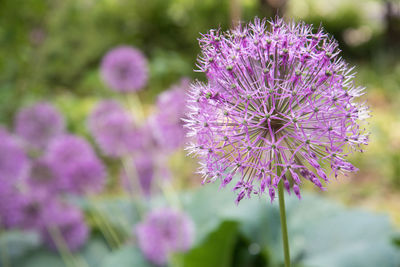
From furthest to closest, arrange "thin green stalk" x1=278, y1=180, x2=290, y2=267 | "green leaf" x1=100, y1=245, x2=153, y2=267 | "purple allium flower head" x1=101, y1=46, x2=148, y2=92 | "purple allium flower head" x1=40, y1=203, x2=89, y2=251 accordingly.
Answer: "purple allium flower head" x1=101, y1=46, x2=148, y2=92 < "purple allium flower head" x1=40, y1=203, x2=89, y2=251 < "green leaf" x1=100, y1=245, x2=153, y2=267 < "thin green stalk" x1=278, y1=180, x2=290, y2=267

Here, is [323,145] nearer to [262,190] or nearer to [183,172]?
[262,190]

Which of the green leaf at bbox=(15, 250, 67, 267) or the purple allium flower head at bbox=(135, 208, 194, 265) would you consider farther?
the green leaf at bbox=(15, 250, 67, 267)

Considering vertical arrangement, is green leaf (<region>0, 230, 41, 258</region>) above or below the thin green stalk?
below

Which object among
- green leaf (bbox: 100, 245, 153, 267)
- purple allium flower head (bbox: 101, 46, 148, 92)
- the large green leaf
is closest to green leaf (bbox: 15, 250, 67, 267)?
green leaf (bbox: 100, 245, 153, 267)

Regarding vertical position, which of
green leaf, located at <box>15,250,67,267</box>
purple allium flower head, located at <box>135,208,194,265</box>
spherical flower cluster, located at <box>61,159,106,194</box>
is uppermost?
spherical flower cluster, located at <box>61,159,106,194</box>

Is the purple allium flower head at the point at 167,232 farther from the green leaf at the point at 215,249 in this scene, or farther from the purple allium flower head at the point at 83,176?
the purple allium flower head at the point at 83,176

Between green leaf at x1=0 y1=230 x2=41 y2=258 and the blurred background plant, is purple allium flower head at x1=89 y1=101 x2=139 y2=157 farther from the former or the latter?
green leaf at x1=0 y1=230 x2=41 y2=258

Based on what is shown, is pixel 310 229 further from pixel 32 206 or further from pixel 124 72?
pixel 32 206
